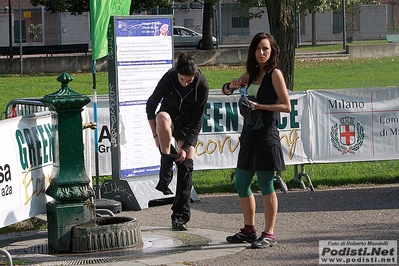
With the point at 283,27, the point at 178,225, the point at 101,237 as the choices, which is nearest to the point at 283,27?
the point at 283,27

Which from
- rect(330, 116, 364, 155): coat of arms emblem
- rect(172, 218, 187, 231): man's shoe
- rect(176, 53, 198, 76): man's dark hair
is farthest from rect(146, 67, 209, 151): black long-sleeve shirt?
rect(330, 116, 364, 155): coat of arms emblem

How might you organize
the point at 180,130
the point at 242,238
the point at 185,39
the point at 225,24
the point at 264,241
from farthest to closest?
1. the point at 225,24
2. the point at 185,39
3. the point at 180,130
4. the point at 242,238
5. the point at 264,241

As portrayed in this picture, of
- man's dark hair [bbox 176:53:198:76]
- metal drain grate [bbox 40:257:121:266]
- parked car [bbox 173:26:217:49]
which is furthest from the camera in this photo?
parked car [bbox 173:26:217:49]

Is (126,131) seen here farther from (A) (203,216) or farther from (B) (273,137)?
(B) (273,137)

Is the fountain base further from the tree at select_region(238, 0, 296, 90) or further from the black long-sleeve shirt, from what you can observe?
the tree at select_region(238, 0, 296, 90)

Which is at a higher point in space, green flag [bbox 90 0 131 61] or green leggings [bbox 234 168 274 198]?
green flag [bbox 90 0 131 61]

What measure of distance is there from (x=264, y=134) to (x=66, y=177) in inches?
75.8

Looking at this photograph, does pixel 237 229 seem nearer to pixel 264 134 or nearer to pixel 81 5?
pixel 264 134

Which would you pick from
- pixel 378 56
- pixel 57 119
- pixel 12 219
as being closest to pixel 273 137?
pixel 57 119

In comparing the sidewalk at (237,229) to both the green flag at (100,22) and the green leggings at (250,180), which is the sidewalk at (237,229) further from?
the green flag at (100,22)

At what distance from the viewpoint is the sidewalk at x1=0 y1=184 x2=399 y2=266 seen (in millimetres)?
7152

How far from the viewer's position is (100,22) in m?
9.74

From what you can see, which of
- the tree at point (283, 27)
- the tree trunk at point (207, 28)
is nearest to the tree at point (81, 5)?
the tree trunk at point (207, 28)

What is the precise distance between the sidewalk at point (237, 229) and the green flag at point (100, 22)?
2025 mm
